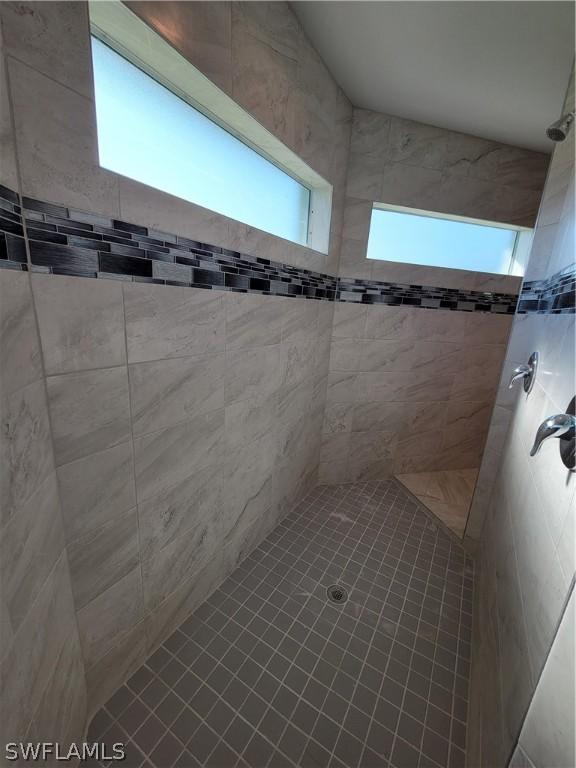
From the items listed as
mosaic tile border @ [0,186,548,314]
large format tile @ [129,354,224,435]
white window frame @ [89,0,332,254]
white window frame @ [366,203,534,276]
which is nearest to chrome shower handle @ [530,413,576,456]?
mosaic tile border @ [0,186,548,314]

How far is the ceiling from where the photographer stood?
1.28 meters

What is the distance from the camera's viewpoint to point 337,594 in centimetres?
163

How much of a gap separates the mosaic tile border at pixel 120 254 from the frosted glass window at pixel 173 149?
22cm

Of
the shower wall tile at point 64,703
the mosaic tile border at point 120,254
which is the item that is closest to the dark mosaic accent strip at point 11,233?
the mosaic tile border at point 120,254

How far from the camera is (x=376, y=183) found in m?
2.13

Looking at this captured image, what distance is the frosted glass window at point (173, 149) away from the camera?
37.6 inches

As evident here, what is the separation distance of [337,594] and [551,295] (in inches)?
70.6

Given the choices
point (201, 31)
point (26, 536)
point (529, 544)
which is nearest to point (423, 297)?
point (529, 544)

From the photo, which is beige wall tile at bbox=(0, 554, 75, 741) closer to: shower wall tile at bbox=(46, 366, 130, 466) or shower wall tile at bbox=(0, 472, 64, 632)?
shower wall tile at bbox=(0, 472, 64, 632)

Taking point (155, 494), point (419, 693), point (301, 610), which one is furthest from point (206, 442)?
point (419, 693)

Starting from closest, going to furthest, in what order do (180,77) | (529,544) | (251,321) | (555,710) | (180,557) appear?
(555,710), (529,544), (180,77), (180,557), (251,321)

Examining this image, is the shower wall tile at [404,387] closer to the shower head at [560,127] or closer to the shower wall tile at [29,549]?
the shower head at [560,127]

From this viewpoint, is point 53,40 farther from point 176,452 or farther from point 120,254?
point 176,452

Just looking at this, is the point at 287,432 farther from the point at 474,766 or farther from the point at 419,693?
the point at 474,766
